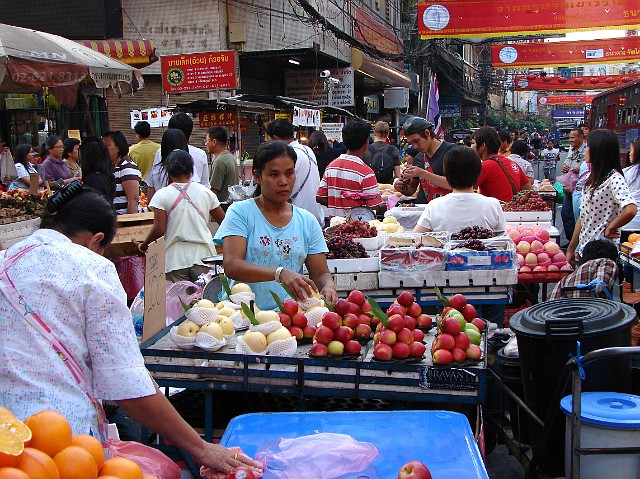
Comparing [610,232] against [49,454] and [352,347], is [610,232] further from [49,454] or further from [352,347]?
[49,454]

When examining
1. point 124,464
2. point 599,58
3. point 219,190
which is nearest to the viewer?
point 124,464

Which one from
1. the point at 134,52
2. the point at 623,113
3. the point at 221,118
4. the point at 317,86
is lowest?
the point at 221,118

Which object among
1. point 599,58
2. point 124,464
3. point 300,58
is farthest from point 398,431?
point 599,58

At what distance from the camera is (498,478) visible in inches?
184

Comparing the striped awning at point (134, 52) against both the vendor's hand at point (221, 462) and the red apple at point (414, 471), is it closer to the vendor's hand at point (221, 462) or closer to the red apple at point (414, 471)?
the vendor's hand at point (221, 462)

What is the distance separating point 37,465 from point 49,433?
0.16 meters

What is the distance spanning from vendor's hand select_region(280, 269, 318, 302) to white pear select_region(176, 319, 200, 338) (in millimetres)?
554

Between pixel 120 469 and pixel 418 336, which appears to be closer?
pixel 120 469

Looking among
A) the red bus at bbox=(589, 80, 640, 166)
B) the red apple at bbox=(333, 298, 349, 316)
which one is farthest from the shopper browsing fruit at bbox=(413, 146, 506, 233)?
the red bus at bbox=(589, 80, 640, 166)

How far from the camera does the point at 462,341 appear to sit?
3553mm

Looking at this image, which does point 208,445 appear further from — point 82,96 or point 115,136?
point 82,96

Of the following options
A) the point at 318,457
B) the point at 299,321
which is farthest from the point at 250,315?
the point at 318,457

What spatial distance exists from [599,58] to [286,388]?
1065 inches

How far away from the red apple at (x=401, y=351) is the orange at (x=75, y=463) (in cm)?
184
